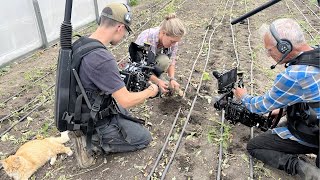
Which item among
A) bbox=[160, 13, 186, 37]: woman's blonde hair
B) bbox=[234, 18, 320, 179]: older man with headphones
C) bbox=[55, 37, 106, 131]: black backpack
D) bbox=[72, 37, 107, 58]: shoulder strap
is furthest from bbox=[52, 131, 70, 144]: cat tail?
bbox=[234, 18, 320, 179]: older man with headphones

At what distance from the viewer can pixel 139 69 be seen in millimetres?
3684

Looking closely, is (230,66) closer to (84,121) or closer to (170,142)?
(170,142)

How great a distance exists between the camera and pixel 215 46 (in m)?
7.23

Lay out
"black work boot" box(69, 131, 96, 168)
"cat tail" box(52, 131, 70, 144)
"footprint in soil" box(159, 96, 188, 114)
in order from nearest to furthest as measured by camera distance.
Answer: "black work boot" box(69, 131, 96, 168)
"cat tail" box(52, 131, 70, 144)
"footprint in soil" box(159, 96, 188, 114)

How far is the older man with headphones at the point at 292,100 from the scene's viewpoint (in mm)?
2838

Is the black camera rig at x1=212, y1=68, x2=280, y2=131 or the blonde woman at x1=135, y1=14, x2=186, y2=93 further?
the blonde woman at x1=135, y1=14, x2=186, y2=93

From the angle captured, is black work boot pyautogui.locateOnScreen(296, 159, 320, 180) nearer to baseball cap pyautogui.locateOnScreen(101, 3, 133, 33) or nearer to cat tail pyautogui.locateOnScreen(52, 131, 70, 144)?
baseball cap pyautogui.locateOnScreen(101, 3, 133, 33)

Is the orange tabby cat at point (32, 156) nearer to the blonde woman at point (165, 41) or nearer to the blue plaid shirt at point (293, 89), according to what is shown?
the blonde woman at point (165, 41)

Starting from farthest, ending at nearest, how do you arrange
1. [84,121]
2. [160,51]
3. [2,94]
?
[2,94] < [160,51] < [84,121]

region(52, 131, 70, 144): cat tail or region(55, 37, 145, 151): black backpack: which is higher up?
region(55, 37, 145, 151): black backpack

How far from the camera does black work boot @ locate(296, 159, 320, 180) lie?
3129mm

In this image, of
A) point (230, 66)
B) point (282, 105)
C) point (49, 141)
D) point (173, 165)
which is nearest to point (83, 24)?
point (230, 66)

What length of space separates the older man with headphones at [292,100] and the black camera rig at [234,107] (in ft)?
0.67

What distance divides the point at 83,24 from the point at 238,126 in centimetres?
631
